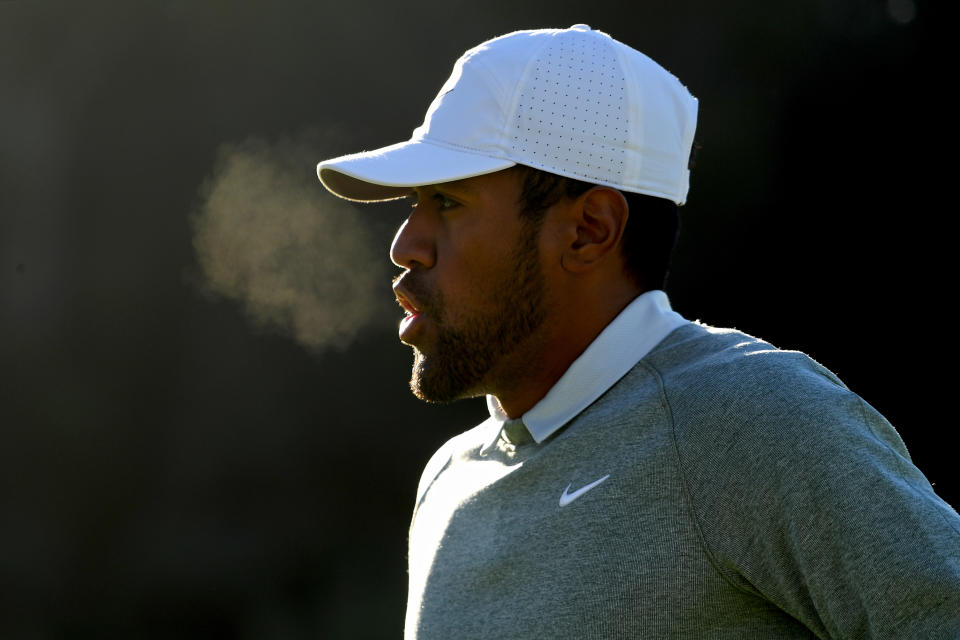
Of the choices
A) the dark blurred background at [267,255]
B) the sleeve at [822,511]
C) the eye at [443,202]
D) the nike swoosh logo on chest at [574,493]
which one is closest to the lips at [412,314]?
the eye at [443,202]

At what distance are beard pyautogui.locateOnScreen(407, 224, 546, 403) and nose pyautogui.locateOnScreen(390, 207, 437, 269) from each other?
0.04 meters

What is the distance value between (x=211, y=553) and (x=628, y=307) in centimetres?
325

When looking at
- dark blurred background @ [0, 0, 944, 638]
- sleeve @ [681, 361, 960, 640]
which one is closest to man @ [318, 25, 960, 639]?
sleeve @ [681, 361, 960, 640]

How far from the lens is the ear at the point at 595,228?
169cm

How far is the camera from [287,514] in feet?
15.0

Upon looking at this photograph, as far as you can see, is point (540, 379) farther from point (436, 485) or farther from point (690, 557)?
point (690, 557)

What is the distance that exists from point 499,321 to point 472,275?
81 mm

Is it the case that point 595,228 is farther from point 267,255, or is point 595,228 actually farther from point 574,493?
point 267,255

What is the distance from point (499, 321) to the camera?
170 cm

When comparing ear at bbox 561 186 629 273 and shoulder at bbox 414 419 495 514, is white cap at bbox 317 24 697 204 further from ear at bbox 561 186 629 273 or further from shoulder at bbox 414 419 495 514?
shoulder at bbox 414 419 495 514

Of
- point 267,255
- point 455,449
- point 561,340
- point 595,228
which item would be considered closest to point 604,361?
point 561,340

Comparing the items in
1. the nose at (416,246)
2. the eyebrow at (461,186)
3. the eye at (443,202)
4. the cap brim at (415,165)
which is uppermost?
the cap brim at (415,165)

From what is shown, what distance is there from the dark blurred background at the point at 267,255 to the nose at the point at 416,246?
2.88 m

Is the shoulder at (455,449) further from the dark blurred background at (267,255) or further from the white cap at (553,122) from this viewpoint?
the dark blurred background at (267,255)
